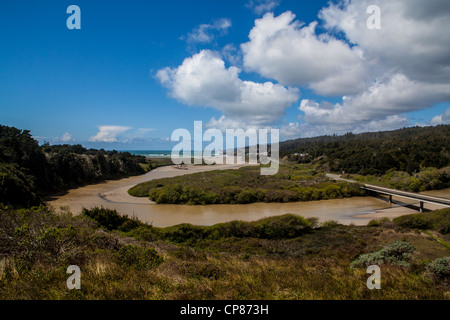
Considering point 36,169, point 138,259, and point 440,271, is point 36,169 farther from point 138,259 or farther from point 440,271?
point 440,271

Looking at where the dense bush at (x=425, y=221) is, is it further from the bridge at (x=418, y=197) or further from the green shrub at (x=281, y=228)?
the green shrub at (x=281, y=228)

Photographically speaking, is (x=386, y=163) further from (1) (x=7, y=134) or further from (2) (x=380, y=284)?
Result: (1) (x=7, y=134)

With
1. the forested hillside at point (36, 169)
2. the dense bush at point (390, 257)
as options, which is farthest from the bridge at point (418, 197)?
the forested hillside at point (36, 169)

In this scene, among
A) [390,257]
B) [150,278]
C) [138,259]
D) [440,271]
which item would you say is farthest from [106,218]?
[440,271]

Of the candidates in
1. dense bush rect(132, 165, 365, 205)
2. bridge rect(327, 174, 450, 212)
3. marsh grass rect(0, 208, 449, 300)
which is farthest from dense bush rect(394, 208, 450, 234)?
marsh grass rect(0, 208, 449, 300)

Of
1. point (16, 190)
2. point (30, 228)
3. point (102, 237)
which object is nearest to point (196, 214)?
point (16, 190)

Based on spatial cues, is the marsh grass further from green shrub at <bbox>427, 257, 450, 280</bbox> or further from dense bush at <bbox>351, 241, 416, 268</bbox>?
dense bush at <bbox>351, 241, 416, 268</bbox>
